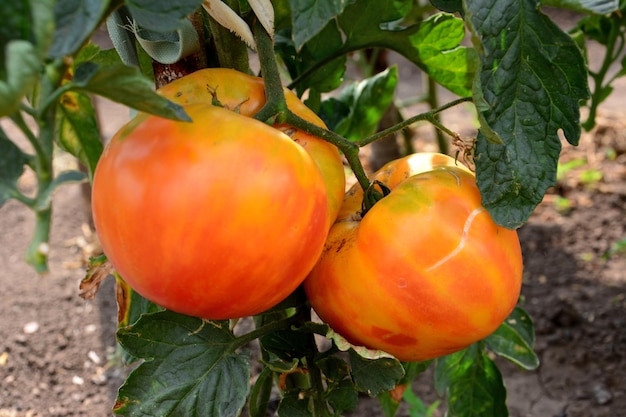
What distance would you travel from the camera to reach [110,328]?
1.83 m

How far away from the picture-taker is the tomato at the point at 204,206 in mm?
546

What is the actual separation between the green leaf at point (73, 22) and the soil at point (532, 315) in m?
1.21

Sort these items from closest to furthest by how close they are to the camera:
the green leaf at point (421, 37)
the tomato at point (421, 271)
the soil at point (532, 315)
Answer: the tomato at point (421, 271)
the green leaf at point (421, 37)
the soil at point (532, 315)

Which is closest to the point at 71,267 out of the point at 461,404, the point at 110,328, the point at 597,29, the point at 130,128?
the point at 110,328

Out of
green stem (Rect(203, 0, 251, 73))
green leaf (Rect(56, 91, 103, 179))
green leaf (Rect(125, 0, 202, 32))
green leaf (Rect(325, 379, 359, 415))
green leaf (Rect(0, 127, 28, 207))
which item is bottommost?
green leaf (Rect(325, 379, 359, 415))

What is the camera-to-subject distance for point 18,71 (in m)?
0.45

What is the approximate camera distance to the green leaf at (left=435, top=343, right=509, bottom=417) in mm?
1082

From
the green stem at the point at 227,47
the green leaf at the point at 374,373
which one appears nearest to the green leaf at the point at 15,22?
the green stem at the point at 227,47

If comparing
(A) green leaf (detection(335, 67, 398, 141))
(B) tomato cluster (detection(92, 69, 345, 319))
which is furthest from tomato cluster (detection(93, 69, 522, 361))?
(A) green leaf (detection(335, 67, 398, 141))

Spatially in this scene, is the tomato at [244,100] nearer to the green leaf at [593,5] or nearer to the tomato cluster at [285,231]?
the tomato cluster at [285,231]

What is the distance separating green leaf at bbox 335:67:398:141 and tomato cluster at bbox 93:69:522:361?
1.18ft

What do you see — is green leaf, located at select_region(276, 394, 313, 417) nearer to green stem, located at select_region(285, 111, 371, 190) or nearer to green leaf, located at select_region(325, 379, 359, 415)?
green leaf, located at select_region(325, 379, 359, 415)

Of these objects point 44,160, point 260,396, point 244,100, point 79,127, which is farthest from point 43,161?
point 260,396

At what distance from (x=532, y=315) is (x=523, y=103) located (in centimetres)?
124
